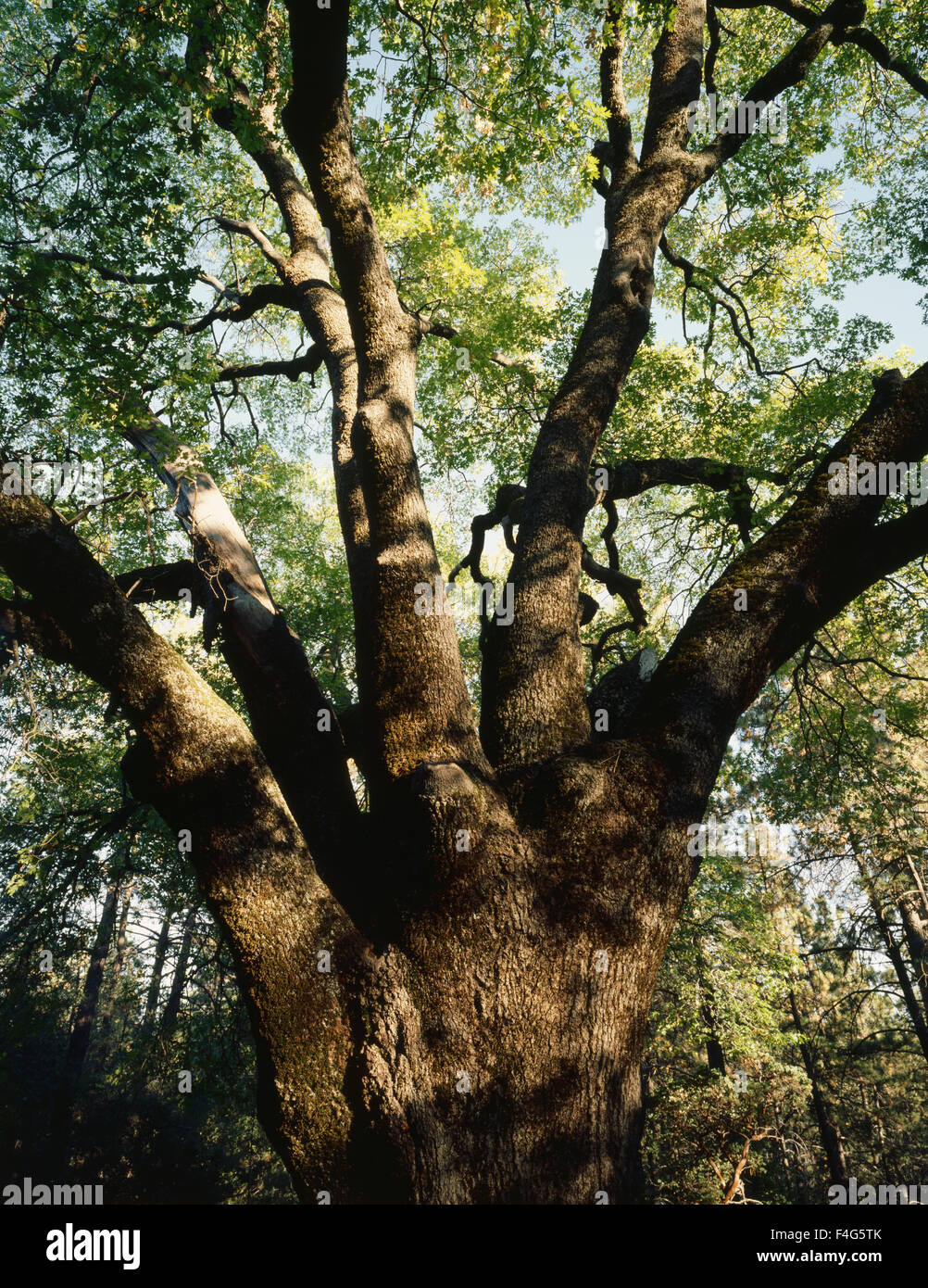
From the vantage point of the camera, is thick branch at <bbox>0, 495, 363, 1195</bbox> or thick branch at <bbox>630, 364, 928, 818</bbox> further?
thick branch at <bbox>630, 364, 928, 818</bbox>

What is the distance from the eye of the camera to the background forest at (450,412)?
4.50m

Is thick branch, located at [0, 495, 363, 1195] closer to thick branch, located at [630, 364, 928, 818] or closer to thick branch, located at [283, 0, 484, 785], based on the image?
thick branch, located at [283, 0, 484, 785]

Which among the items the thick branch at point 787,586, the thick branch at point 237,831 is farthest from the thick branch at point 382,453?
the thick branch at point 787,586

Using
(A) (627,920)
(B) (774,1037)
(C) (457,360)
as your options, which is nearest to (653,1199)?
(B) (774,1037)

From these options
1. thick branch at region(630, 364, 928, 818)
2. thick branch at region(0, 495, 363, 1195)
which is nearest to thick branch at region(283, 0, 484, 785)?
thick branch at region(0, 495, 363, 1195)

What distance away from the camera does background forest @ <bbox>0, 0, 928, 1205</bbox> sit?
4500mm

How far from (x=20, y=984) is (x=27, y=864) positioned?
3.36 feet

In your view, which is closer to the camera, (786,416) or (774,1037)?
(786,416)

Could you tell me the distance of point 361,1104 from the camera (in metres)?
2.11

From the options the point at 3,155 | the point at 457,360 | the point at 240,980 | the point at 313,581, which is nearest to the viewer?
the point at 240,980

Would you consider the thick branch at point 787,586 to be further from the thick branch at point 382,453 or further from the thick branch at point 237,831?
the thick branch at point 237,831

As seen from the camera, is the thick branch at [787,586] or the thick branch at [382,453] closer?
the thick branch at [382,453]

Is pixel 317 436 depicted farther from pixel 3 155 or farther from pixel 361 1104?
pixel 361 1104
